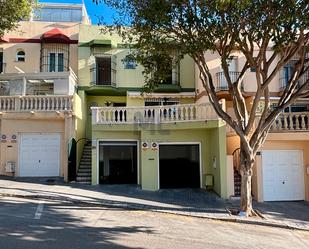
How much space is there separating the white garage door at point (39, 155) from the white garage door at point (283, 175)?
11100 millimetres

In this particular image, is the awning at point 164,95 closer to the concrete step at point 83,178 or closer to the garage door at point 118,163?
the garage door at point 118,163

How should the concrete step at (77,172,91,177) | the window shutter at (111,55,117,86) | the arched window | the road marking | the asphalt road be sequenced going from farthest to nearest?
the arched window → the window shutter at (111,55,117,86) → the concrete step at (77,172,91,177) → the road marking → the asphalt road

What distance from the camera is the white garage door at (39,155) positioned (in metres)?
19.5

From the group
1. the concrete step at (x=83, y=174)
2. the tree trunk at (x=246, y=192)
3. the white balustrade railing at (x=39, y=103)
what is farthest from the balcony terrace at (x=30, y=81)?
the tree trunk at (x=246, y=192)

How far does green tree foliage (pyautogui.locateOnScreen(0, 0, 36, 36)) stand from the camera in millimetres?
15597

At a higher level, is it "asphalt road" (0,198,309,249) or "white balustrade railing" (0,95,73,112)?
"white balustrade railing" (0,95,73,112)

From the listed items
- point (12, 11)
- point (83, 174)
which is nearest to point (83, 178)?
point (83, 174)

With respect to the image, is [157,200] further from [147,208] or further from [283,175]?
[283,175]

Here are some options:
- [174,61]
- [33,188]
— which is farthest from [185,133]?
[33,188]

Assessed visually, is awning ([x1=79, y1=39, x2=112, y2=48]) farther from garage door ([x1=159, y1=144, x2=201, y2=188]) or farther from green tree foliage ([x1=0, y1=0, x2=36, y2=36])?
garage door ([x1=159, y1=144, x2=201, y2=188])

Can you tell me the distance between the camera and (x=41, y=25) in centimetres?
2462

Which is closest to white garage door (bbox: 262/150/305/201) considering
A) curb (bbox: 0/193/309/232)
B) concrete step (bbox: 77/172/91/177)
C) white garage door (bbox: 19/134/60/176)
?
curb (bbox: 0/193/309/232)

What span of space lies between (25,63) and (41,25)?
9.75 ft

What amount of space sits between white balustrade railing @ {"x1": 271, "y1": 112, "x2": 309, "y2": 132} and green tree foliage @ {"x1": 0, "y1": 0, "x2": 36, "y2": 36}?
12678 mm
